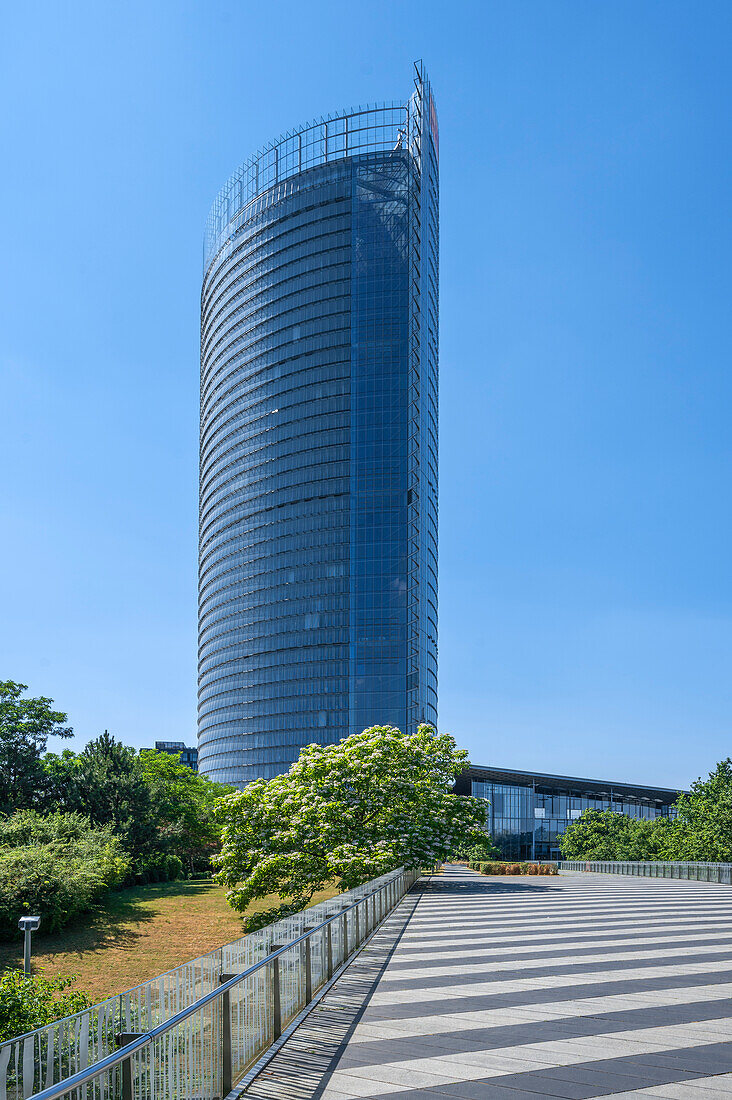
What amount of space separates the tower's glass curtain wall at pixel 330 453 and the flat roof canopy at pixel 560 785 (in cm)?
2114

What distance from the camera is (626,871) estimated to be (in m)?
47.1

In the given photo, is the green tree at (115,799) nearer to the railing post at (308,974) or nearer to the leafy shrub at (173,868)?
the leafy shrub at (173,868)

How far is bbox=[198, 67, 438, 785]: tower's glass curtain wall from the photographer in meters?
124

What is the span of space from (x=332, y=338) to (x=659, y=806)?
81706mm

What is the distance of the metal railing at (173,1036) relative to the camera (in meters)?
5.15

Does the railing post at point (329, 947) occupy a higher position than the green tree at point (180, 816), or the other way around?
the railing post at point (329, 947)

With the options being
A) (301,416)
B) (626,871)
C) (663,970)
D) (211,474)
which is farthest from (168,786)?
(211,474)

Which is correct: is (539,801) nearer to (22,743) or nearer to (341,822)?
(22,743)

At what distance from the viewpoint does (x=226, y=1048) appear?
6531 millimetres


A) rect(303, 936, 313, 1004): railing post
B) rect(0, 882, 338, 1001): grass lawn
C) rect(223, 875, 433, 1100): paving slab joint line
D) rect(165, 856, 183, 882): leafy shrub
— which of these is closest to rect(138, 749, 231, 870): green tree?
rect(165, 856, 183, 882): leafy shrub

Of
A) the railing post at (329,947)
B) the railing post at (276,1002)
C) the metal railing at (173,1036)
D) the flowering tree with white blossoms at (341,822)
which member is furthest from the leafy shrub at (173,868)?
the railing post at (276,1002)

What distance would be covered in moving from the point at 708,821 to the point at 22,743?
1637 inches

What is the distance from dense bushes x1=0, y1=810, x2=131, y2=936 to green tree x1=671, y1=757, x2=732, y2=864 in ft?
96.9

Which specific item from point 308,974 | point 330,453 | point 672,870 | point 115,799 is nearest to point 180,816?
point 115,799
